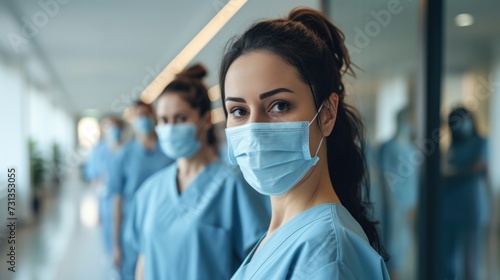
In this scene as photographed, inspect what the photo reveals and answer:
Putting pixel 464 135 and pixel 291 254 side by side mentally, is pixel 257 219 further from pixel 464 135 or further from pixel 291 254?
pixel 464 135

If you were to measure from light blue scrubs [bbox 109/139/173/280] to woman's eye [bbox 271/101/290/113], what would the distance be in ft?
7.31

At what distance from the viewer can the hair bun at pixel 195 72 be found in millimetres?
1814

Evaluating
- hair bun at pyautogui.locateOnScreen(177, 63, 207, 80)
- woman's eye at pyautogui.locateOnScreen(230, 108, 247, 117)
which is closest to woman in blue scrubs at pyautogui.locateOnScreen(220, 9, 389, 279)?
woman's eye at pyautogui.locateOnScreen(230, 108, 247, 117)

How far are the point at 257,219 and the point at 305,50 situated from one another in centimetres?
77

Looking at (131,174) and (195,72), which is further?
(131,174)

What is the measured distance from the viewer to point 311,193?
33.3 inches

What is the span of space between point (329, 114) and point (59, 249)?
503 cm

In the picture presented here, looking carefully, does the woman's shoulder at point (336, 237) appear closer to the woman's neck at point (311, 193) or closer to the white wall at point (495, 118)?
the woman's neck at point (311, 193)

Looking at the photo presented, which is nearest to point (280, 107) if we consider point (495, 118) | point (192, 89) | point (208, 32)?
point (192, 89)

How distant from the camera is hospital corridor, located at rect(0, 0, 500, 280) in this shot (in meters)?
0.80

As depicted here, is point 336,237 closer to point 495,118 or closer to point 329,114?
point 329,114

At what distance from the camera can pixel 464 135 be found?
8.20ft

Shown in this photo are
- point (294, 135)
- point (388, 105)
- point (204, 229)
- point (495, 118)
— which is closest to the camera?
point (294, 135)

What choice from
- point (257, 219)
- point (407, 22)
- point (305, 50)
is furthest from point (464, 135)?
point (305, 50)
